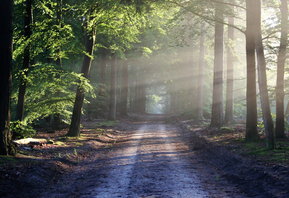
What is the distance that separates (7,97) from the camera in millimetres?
9117

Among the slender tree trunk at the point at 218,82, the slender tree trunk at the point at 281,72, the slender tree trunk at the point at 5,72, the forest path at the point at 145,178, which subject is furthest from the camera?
the slender tree trunk at the point at 218,82

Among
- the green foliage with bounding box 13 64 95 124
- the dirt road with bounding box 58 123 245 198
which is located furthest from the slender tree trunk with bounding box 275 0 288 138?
the green foliage with bounding box 13 64 95 124

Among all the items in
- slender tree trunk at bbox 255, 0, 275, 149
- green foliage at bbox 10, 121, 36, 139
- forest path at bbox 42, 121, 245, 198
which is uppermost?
slender tree trunk at bbox 255, 0, 275, 149

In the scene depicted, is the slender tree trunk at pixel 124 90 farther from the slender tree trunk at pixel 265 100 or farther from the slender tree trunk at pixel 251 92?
the slender tree trunk at pixel 265 100

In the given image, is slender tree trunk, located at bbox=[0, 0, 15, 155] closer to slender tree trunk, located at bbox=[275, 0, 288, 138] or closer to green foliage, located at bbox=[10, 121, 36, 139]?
green foliage, located at bbox=[10, 121, 36, 139]

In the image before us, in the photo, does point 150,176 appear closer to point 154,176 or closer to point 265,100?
point 154,176

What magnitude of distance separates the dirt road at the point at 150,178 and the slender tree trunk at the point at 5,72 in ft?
7.97

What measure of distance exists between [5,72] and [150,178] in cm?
533

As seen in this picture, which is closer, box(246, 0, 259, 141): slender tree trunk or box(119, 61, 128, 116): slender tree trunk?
box(246, 0, 259, 141): slender tree trunk

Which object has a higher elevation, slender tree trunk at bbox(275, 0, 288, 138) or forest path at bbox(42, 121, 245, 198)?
slender tree trunk at bbox(275, 0, 288, 138)

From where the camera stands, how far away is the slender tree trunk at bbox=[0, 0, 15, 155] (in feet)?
29.4

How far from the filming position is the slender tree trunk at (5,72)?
8.96 m

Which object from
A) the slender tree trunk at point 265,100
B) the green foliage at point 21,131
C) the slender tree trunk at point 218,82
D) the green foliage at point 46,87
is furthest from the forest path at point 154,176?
the slender tree trunk at point 218,82

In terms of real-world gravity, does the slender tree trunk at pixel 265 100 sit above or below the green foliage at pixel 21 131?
above
